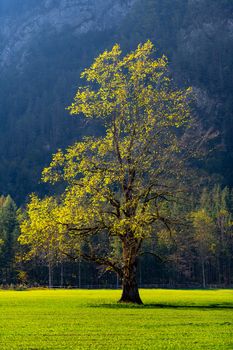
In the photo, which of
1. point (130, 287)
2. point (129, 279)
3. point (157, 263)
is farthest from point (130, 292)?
point (157, 263)

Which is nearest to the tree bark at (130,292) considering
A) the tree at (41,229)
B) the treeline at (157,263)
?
the tree at (41,229)

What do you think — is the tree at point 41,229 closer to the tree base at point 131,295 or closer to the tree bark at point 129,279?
the tree bark at point 129,279

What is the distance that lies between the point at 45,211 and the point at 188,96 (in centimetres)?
1399

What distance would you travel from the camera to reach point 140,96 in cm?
3931

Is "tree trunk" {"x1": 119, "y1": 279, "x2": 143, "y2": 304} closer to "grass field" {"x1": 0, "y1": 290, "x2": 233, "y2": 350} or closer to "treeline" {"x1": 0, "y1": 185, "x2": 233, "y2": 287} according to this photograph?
"grass field" {"x1": 0, "y1": 290, "x2": 233, "y2": 350}

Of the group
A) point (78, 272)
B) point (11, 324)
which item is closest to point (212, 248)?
point (78, 272)

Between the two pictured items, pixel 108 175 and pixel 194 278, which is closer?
pixel 108 175

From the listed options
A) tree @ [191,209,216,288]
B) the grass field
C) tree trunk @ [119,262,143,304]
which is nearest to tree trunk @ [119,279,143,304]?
tree trunk @ [119,262,143,304]

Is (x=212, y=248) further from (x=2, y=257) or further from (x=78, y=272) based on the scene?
(x=2, y=257)

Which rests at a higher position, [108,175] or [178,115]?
[178,115]

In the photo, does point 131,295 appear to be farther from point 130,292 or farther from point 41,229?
point 41,229

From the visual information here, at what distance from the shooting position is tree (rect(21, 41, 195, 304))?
3666 centimetres

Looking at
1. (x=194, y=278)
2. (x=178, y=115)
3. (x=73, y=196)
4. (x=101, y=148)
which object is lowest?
Answer: (x=194, y=278)

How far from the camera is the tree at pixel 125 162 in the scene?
3666 centimetres
